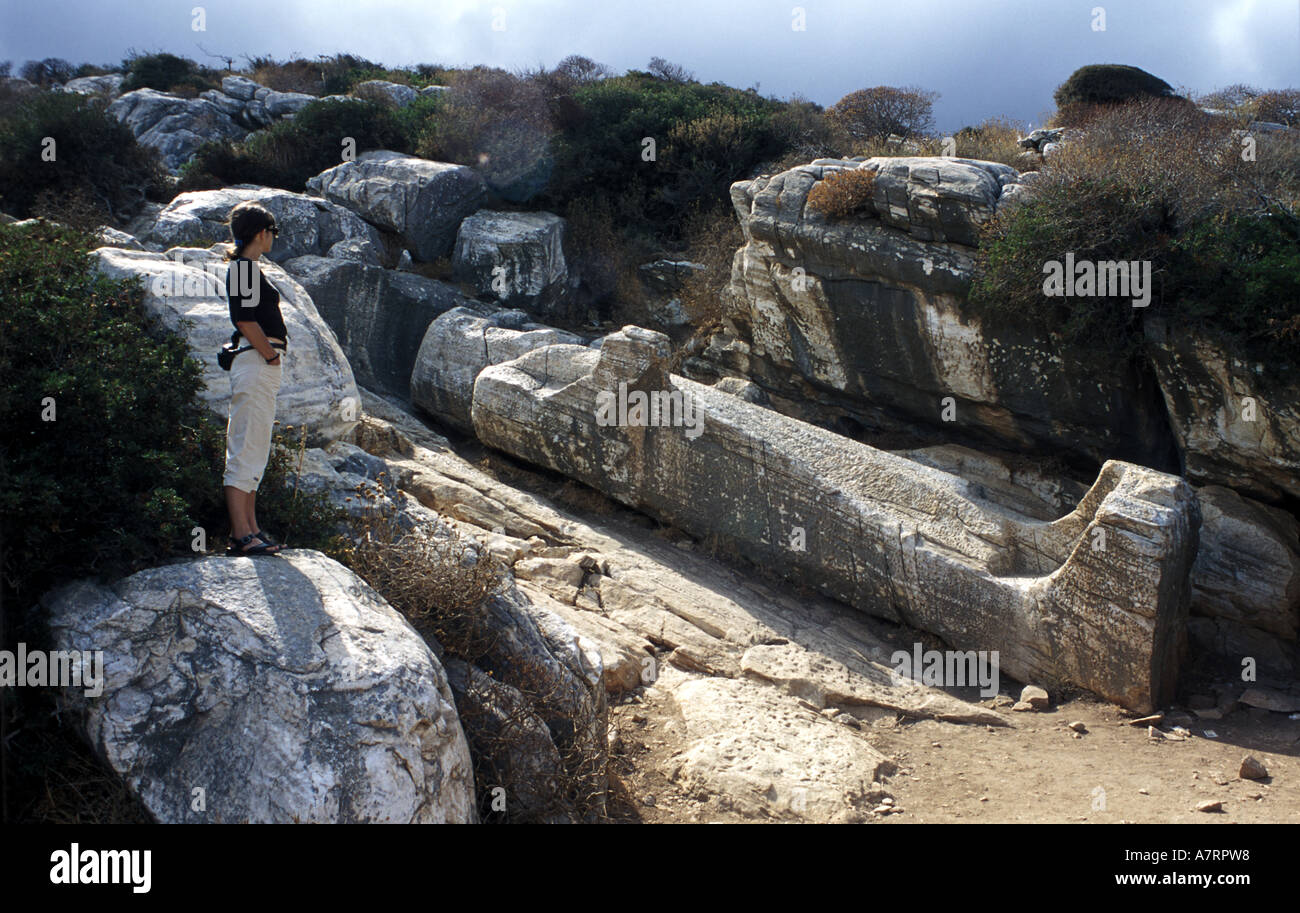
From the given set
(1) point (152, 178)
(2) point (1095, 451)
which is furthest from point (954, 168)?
(1) point (152, 178)

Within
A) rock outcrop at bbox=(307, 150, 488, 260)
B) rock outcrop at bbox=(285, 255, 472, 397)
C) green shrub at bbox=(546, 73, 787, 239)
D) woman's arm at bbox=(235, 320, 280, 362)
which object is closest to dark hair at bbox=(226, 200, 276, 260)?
woman's arm at bbox=(235, 320, 280, 362)

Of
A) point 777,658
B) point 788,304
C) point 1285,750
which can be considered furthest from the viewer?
point 788,304

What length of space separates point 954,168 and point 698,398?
3.87 m

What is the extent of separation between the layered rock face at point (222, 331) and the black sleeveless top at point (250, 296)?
5.99 feet

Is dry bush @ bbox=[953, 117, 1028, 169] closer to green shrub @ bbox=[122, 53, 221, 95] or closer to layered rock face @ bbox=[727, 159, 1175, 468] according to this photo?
layered rock face @ bbox=[727, 159, 1175, 468]

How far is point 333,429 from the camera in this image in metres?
7.63

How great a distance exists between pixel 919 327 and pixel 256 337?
713cm

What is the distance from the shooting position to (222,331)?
6.93 metres

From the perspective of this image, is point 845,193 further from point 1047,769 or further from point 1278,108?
point 1278,108

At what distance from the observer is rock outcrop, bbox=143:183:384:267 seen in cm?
1095

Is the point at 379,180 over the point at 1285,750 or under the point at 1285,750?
over

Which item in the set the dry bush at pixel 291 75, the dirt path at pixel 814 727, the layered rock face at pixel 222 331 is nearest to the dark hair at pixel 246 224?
the layered rock face at pixel 222 331

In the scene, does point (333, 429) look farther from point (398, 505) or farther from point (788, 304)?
point (788, 304)

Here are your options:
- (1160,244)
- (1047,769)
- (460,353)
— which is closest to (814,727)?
(1047,769)
